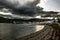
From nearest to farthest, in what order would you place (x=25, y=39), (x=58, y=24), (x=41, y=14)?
(x=25, y=39), (x=41, y=14), (x=58, y=24)

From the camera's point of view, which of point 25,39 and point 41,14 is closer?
point 25,39

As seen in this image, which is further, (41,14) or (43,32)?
(43,32)

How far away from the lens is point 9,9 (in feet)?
23.3

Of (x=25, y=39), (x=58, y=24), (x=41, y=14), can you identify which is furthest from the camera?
(x=58, y=24)

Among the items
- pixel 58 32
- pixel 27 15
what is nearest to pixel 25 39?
pixel 27 15

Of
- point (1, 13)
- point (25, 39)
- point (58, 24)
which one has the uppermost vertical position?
point (1, 13)

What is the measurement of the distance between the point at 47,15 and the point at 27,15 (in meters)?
0.93

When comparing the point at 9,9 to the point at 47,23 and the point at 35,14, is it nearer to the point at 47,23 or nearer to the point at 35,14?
the point at 35,14

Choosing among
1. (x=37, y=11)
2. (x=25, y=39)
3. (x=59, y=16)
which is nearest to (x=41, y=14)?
(x=37, y=11)

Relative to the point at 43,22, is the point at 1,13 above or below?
above

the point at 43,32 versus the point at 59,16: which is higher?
the point at 59,16

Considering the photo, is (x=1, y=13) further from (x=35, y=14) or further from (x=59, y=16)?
(x=59, y=16)

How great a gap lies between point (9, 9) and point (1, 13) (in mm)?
592

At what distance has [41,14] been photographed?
7520 millimetres
